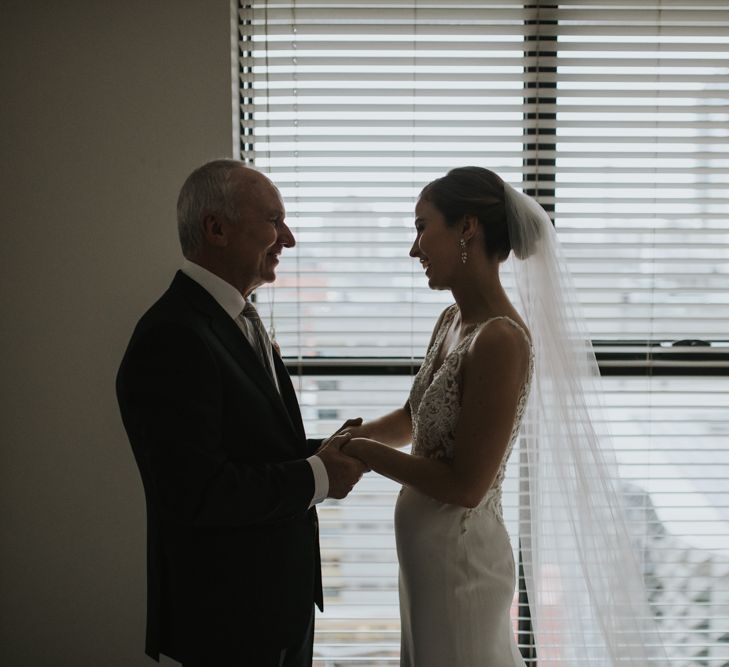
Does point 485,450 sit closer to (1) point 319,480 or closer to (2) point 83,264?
(1) point 319,480

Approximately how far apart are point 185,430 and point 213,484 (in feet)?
0.44

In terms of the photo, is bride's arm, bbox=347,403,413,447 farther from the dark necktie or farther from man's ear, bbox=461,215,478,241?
man's ear, bbox=461,215,478,241

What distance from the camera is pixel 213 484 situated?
1.39 metres

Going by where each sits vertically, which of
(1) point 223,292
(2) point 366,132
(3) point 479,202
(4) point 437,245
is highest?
(2) point 366,132

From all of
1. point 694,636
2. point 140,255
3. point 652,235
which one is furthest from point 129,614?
point 652,235

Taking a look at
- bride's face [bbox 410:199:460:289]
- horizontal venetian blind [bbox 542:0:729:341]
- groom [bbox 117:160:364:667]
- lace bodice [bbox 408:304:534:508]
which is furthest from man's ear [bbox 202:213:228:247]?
horizontal venetian blind [bbox 542:0:729:341]

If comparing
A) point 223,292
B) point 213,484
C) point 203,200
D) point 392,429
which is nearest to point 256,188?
point 203,200

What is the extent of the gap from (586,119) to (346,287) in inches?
43.3

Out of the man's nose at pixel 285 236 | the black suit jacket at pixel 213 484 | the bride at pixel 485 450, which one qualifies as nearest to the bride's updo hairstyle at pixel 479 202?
the bride at pixel 485 450

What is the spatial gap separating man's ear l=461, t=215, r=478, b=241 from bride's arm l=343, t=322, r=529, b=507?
10.6 inches

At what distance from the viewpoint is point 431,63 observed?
2324mm

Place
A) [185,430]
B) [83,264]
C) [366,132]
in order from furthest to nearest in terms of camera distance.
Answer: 1. [366,132]
2. [83,264]
3. [185,430]

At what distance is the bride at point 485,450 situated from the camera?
1618mm

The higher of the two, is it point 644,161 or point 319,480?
point 644,161
